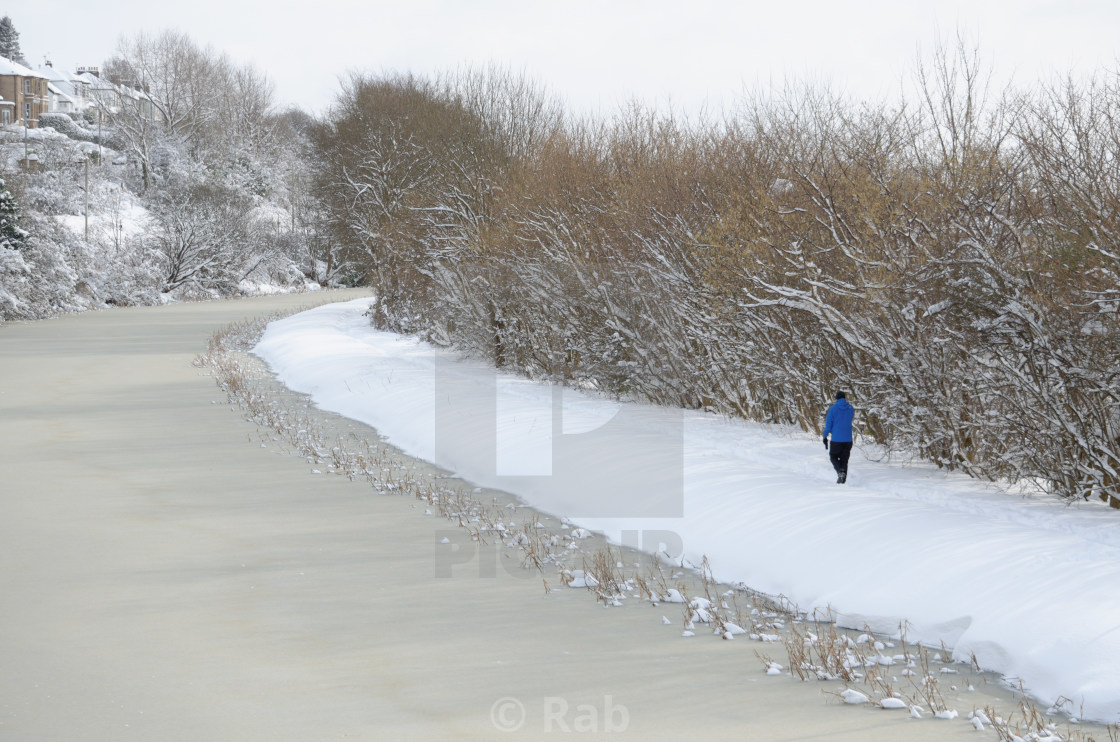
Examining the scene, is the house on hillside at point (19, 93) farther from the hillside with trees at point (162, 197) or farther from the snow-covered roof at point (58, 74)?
the snow-covered roof at point (58, 74)

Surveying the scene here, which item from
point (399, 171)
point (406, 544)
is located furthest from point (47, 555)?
point (399, 171)

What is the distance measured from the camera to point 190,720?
6.64m

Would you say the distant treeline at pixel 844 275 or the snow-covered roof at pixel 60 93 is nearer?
the distant treeline at pixel 844 275

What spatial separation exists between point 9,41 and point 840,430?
108719 millimetres

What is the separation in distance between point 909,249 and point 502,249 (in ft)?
37.8

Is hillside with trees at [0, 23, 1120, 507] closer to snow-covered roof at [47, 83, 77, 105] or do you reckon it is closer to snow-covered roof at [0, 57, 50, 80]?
snow-covered roof at [0, 57, 50, 80]

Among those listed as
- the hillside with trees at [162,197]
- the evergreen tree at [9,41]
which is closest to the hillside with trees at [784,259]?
the hillside with trees at [162,197]

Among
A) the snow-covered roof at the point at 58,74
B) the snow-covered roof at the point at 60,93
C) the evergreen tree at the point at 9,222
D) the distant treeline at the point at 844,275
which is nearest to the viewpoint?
the distant treeline at the point at 844,275

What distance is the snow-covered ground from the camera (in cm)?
743

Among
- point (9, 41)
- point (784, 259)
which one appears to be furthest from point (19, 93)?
point (784, 259)

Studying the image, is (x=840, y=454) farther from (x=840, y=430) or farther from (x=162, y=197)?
(x=162, y=197)

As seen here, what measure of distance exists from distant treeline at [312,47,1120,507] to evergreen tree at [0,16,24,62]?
92687mm

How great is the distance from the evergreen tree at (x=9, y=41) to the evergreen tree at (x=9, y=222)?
67.4 m

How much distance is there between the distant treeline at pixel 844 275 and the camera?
32.1ft
